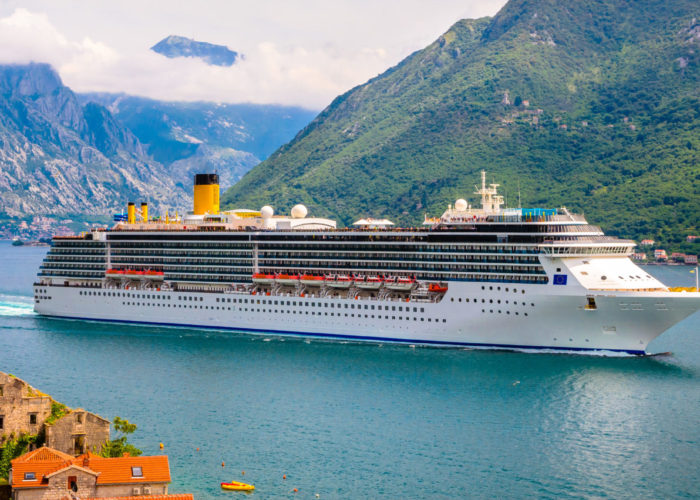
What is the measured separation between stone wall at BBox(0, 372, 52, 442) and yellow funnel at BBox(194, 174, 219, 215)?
40.8 meters

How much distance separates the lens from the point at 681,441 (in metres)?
31.7

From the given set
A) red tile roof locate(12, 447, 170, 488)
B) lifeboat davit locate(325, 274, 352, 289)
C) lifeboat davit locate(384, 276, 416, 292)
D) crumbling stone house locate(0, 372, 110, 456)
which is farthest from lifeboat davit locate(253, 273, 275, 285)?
red tile roof locate(12, 447, 170, 488)

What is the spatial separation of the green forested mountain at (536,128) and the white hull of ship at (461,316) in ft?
239

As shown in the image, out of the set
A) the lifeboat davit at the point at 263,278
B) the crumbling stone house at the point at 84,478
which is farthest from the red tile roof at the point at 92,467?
the lifeboat davit at the point at 263,278

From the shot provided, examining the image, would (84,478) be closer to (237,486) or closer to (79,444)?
(79,444)

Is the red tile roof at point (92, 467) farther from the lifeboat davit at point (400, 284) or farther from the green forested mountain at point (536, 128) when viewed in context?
the green forested mountain at point (536, 128)

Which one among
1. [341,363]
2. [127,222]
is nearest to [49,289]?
[127,222]

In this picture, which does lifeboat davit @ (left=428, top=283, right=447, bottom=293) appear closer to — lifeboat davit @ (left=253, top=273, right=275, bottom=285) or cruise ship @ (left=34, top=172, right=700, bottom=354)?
cruise ship @ (left=34, top=172, right=700, bottom=354)

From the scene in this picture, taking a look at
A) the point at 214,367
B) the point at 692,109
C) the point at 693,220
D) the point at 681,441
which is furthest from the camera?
the point at 692,109

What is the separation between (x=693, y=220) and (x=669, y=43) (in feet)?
159

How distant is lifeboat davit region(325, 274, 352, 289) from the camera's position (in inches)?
2076

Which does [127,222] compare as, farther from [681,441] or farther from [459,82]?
[459,82]

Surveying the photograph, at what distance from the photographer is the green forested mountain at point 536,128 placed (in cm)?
12688

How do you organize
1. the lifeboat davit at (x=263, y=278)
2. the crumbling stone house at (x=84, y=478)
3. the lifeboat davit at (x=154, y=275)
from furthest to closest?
the lifeboat davit at (x=154, y=275) → the lifeboat davit at (x=263, y=278) → the crumbling stone house at (x=84, y=478)
